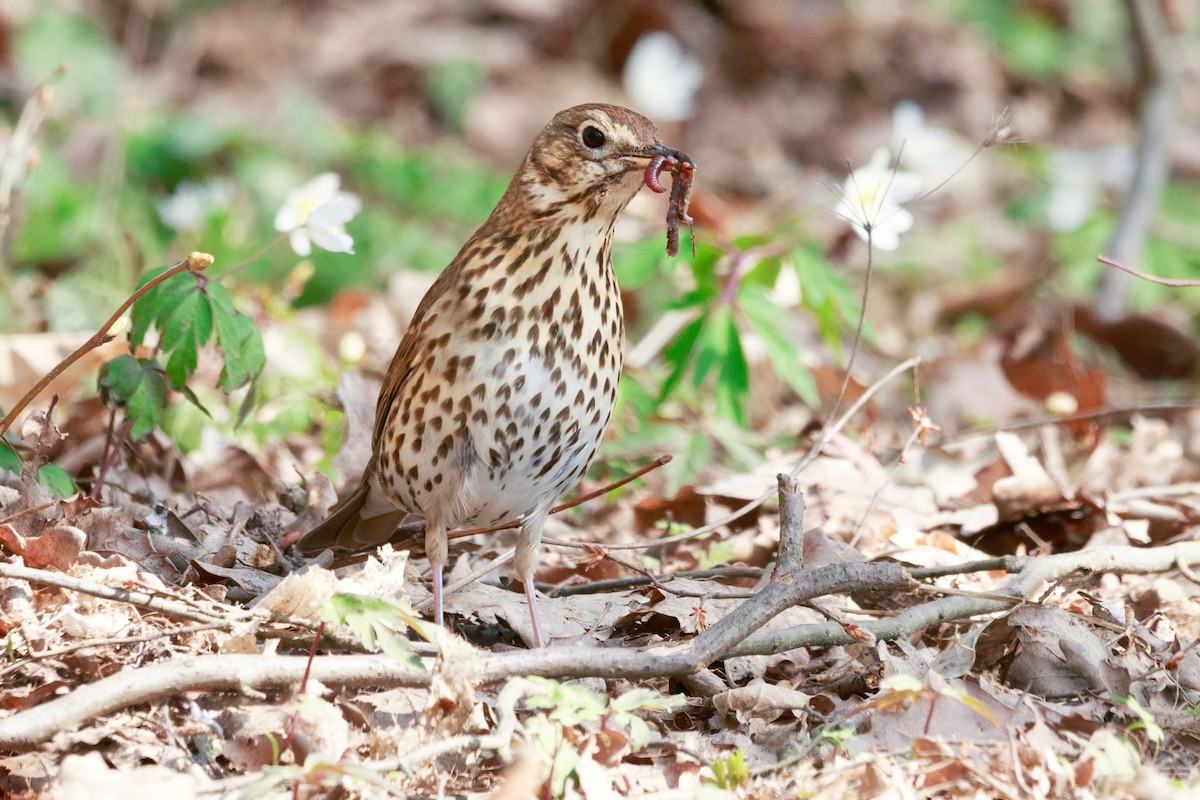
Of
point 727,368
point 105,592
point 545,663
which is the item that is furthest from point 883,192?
point 105,592

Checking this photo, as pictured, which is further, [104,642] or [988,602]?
[988,602]

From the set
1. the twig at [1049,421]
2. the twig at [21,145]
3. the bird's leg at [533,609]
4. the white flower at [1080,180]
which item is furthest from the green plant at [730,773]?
the white flower at [1080,180]

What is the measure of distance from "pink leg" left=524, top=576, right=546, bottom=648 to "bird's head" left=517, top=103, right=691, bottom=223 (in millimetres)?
937

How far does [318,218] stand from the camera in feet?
12.4

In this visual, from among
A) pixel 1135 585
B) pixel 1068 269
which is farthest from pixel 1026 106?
pixel 1135 585

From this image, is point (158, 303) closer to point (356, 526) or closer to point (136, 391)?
point (136, 391)

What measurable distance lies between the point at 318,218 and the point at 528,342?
777mm

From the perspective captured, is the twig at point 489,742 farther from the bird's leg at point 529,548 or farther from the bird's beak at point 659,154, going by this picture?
the bird's beak at point 659,154

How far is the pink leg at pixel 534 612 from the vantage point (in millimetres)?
3373

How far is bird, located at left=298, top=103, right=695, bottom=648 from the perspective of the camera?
133 inches

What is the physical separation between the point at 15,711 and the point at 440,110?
772cm

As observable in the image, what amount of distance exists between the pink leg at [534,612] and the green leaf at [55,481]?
3.72 ft

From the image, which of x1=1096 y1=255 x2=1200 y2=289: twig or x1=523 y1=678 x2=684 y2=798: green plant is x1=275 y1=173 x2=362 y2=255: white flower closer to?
x1=523 y1=678 x2=684 y2=798: green plant

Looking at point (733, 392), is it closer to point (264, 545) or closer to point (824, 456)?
point (824, 456)
